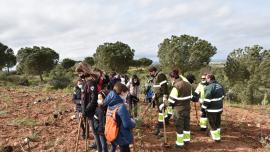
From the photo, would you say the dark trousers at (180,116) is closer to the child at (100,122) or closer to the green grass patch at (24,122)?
the child at (100,122)

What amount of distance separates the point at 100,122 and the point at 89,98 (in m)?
0.60

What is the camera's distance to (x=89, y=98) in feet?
27.5

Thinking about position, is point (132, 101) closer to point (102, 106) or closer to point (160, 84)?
point (160, 84)

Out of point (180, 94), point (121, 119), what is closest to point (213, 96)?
point (180, 94)

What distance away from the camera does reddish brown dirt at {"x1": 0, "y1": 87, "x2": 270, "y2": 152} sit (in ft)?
32.7

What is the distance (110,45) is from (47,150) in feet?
182

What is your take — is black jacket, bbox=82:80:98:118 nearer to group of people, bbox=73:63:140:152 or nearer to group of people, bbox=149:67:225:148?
group of people, bbox=73:63:140:152

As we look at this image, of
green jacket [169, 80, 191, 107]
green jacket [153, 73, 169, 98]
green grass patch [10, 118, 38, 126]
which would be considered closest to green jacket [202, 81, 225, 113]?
green jacket [169, 80, 191, 107]

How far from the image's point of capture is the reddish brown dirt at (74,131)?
9.96 m

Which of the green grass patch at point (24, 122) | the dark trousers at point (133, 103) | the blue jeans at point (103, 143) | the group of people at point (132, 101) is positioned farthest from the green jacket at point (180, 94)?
the green grass patch at point (24, 122)

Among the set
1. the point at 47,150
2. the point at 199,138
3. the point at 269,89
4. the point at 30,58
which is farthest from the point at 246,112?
the point at 30,58

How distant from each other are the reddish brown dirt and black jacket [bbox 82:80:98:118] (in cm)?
143

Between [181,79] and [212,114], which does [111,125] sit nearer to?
[181,79]

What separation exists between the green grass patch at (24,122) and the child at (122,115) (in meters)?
5.47
